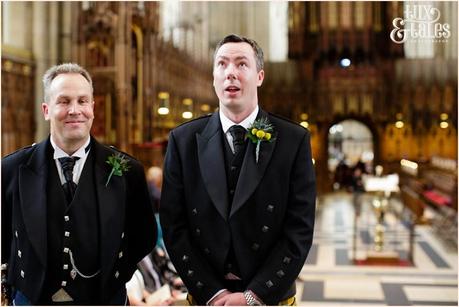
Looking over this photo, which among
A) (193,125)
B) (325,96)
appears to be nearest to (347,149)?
(325,96)

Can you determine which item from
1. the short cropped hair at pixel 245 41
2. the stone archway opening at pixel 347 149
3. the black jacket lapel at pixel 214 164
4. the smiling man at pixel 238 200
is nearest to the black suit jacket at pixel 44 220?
the smiling man at pixel 238 200

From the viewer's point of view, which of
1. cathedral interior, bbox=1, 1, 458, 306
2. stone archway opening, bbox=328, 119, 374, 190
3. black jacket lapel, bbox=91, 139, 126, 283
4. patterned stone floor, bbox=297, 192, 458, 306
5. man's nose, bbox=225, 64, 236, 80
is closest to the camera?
man's nose, bbox=225, 64, 236, 80

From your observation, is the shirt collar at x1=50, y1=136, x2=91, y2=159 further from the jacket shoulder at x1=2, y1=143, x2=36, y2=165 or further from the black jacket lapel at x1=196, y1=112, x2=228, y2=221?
the black jacket lapel at x1=196, y1=112, x2=228, y2=221

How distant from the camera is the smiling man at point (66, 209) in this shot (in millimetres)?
2377

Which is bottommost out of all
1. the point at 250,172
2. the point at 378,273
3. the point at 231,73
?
the point at 378,273

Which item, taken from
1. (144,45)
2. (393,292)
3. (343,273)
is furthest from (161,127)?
(393,292)

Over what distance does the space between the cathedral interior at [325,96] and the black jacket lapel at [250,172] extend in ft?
3.90

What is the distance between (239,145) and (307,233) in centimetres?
44

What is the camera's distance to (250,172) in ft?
7.73

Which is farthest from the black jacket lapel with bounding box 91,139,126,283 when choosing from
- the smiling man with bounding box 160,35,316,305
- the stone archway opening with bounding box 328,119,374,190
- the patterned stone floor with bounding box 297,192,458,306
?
the stone archway opening with bounding box 328,119,374,190

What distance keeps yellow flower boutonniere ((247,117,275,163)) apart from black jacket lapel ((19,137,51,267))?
0.85 m

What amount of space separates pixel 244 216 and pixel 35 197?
0.83m

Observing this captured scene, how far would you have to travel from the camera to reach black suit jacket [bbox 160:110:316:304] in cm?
235

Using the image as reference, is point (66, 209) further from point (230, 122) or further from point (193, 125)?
point (230, 122)
